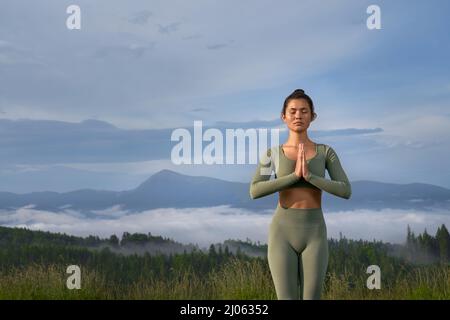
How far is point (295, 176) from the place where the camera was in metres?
5.22

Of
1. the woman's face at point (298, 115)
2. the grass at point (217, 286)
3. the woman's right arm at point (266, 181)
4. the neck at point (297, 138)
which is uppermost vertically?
the woman's face at point (298, 115)

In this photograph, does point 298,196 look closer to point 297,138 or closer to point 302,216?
point 302,216

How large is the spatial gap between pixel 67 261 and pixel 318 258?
5463 millimetres

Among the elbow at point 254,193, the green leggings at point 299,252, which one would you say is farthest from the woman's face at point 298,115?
the green leggings at point 299,252

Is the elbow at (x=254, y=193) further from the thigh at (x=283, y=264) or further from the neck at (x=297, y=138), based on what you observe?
the neck at (x=297, y=138)

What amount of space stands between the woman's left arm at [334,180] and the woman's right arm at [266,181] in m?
0.18

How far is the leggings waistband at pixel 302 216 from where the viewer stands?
17.6 feet

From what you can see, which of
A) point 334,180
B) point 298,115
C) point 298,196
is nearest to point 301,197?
point 298,196

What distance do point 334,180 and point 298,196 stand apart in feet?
1.33

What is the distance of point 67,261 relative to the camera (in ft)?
31.1
